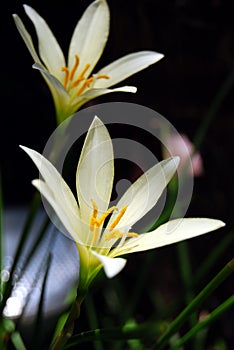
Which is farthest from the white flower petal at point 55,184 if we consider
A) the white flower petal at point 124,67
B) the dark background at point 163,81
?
the dark background at point 163,81

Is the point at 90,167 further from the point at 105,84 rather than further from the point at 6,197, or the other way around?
the point at 6,197

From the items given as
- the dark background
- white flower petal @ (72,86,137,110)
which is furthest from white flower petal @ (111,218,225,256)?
the dark background

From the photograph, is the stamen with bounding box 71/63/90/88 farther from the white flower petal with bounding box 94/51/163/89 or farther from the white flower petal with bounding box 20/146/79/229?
the white flower petal with bounding box 20/146/79/229

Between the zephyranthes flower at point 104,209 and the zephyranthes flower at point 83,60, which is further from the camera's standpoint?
the zephyranthes flower at point 83,60

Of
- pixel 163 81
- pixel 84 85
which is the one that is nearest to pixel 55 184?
pixel 84 85

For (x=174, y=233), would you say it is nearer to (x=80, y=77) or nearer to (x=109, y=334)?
(x=109, y=334)

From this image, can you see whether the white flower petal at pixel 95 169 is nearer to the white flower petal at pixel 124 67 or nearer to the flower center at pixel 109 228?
the flower center at pixel 109 228
